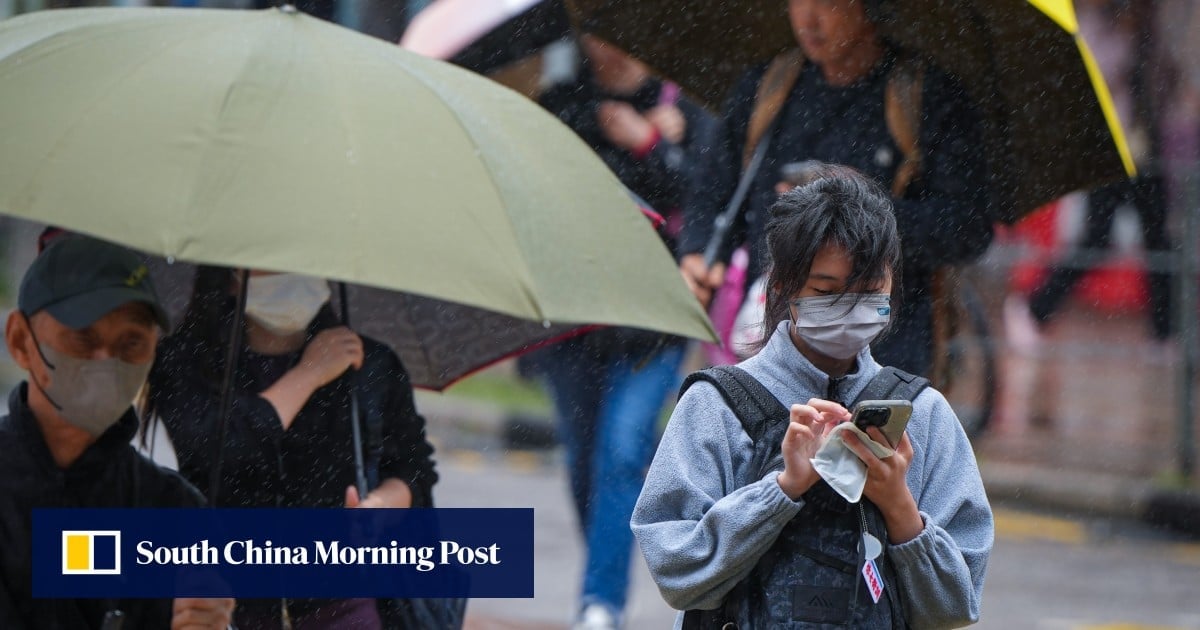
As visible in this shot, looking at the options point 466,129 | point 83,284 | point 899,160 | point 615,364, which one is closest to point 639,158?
point 615,364

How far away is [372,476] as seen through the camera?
410 centimetres

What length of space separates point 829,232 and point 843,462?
0.42 meters

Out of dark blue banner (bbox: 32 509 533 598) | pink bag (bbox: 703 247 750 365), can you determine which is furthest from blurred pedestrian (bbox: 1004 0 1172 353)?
dark blue banner (bbox: 32 509 533 598)

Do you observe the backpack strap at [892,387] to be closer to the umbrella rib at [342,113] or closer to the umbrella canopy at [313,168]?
the umbrella canopy at [313,168]

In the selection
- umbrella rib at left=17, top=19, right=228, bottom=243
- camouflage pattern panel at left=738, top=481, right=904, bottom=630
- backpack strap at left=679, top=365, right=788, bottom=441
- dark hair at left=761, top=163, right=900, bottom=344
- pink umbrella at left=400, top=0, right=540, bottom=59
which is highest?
pink umbrella at left=400, top=0, right=540, bottom=59

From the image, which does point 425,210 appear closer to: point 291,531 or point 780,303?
point 780,303

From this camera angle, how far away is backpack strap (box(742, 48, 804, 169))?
16.9 ft

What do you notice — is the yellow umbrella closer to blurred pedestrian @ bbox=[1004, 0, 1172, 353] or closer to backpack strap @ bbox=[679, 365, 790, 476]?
backpack strap @ bbox=[679, 365, 790, 476]

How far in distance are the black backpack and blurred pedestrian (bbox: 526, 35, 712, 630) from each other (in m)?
2.61

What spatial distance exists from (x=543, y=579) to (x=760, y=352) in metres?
4.65

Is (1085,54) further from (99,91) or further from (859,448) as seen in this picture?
(99,91)

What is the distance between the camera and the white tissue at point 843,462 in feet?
9.09

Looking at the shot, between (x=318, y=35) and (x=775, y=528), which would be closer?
(x=775, y=528)

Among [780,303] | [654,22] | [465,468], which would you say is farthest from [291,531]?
[465,468]
